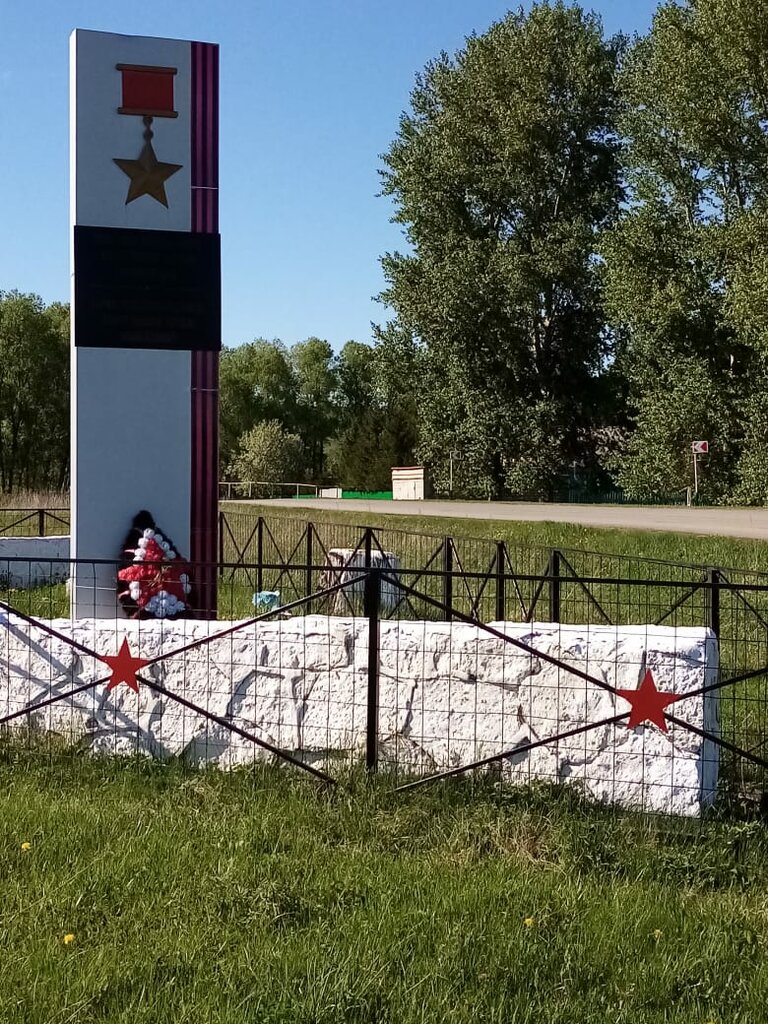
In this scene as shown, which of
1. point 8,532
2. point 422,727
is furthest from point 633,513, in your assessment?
point 422,727

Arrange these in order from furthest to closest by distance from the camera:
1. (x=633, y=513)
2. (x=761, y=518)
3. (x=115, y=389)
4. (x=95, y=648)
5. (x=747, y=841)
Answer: (x=633, y=513), (x=761, y=518), (x=115, y=389), (x=95, y=648), (x=747, y=841)

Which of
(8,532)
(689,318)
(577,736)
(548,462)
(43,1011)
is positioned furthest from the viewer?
(548,462)

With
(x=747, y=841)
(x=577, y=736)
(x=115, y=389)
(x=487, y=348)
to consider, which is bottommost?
(x=747, y=841)

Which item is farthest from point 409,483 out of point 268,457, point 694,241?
point 268,457

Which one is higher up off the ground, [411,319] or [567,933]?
[411,319]

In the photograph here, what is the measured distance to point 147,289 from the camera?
11.5m

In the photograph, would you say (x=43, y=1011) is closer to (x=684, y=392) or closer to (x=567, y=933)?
(x=567, y=933)

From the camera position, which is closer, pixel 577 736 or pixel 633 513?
pixel 577 736

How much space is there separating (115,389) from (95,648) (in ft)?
17.9

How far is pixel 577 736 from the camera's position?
5.69m

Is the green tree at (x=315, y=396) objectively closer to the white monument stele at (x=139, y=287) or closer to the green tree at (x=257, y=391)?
the green tree at (x=257, y=391)

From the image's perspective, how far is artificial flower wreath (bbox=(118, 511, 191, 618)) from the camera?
1052 centimetres

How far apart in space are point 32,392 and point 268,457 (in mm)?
14760

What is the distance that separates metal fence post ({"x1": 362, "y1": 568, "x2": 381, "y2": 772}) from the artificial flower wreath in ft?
14.8
